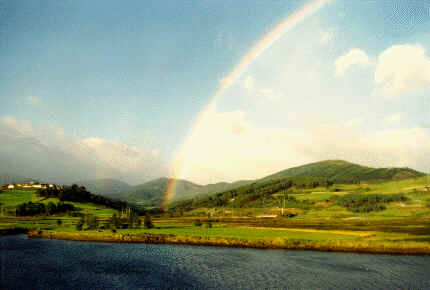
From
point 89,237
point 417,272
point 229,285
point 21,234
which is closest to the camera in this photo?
point 229,285

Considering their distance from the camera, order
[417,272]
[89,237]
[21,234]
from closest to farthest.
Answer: [417,272] < [89,237] < [21,234]

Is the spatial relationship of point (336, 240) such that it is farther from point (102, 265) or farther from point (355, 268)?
point (102, 265)

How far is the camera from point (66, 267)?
6594 centimetres

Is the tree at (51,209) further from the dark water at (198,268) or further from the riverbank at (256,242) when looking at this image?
the dark water at (198,268)

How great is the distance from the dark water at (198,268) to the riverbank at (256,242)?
5.16 m

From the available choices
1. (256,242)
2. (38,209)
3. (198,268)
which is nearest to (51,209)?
(38,209)

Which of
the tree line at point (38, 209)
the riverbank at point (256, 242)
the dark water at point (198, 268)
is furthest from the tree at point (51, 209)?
the dark water at point (198, 268)

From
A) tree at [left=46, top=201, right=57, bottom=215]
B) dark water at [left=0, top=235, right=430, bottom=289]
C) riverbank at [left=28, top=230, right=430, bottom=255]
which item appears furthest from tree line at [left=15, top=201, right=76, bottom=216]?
dark water at [left=0, top=235, right=430, bottom=289]

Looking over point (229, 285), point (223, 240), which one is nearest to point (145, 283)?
point (229, 285)

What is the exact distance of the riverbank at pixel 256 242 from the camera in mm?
86438

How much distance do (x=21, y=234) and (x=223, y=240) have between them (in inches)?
3480

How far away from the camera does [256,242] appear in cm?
9488

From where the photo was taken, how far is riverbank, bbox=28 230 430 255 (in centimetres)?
8644

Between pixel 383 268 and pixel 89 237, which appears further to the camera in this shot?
pixel 89 237
